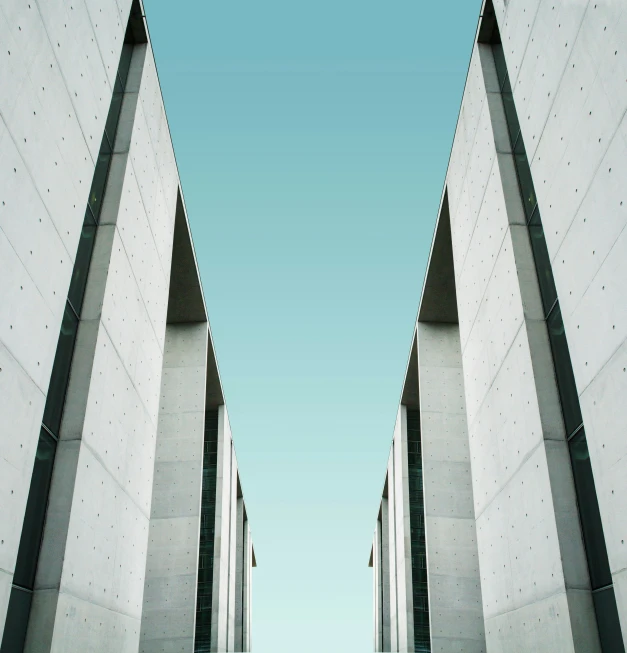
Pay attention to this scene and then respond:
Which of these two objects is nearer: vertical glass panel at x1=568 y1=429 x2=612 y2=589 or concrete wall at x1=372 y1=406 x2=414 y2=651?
vertical glass panel at x1=568 y1=429 x2=612 y2=589

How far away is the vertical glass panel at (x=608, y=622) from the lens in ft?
28.6

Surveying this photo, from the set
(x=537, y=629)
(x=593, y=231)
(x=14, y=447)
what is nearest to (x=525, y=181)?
(x=593, y=231)

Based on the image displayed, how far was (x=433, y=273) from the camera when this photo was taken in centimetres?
2292

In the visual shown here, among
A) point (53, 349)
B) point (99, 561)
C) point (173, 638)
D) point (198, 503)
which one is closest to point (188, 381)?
point (198, 503)

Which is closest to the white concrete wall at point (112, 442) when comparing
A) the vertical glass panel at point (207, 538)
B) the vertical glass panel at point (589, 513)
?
the vertical glass panel at point (589, 513)

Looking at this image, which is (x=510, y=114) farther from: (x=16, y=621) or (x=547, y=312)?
(x=16, y=621)

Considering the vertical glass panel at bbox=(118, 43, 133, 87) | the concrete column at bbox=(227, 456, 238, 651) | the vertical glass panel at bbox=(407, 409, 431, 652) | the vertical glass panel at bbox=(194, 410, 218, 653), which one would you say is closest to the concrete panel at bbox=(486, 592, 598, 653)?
the vertical glass panel at bbox=(118, 43, 133, 87)

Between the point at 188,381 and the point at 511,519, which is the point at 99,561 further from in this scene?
the point at 188,381

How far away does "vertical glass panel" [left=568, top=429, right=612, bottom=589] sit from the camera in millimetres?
9352

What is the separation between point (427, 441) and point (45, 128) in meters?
18.9

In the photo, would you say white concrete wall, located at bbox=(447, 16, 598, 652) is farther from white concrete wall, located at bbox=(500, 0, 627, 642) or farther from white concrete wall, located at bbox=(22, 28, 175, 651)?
white concrete wall, located at bbox=(22, 28, 175, 651)

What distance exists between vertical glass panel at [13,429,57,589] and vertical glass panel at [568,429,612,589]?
26.2 ft

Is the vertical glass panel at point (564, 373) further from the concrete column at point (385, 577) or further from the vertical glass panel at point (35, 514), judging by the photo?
the concrete column at point (385, 577)

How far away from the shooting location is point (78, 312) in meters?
11.6
